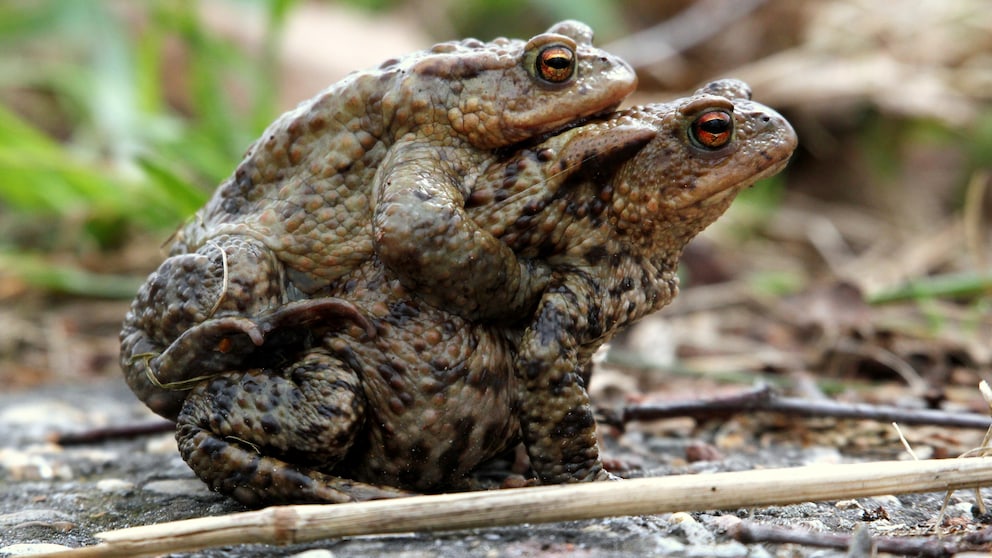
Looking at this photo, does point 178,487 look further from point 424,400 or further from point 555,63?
point 555,63

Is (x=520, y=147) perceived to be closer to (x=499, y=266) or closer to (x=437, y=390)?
(x=499, y=266)

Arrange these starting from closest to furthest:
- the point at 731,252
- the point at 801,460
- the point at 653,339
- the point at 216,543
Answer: the point at 216,543
the point at 801,460
the point at 653,339
the point at 731,252

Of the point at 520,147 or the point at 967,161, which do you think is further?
the point at 967,161

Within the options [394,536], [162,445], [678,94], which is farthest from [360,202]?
[678,94]

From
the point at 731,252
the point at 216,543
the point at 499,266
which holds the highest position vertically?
the point at 731,252

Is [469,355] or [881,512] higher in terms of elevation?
[469,355]

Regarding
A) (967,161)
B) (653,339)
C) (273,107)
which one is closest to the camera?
(653,339)

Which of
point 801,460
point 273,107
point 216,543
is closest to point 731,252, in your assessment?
point 273,107
